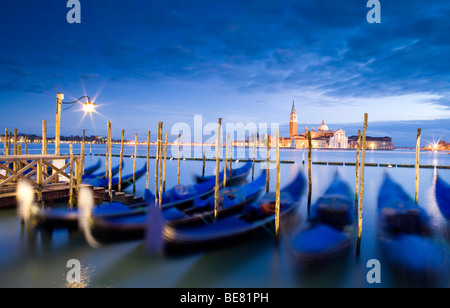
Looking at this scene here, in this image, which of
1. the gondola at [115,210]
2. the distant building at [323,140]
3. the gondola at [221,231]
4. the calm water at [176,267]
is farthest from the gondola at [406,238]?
the distant building at [323,140]

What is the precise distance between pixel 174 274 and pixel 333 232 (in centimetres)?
273

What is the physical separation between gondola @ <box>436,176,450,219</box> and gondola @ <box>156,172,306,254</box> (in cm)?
438

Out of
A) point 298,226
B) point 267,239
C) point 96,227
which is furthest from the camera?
point 298,226

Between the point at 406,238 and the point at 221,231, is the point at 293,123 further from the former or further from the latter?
the point at 221,231

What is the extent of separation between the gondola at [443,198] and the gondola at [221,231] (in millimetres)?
4380

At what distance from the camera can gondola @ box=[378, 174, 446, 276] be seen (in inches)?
164

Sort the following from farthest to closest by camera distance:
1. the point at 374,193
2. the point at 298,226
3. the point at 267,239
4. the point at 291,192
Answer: the point at 374,193 → the point at 291,192 → the point at 298,226 → the point at 267,239

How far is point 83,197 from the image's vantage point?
6.62 meters

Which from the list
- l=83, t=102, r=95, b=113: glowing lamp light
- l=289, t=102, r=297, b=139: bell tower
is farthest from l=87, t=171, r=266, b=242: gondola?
l=289, t=102, r=297, b=139: bell tower

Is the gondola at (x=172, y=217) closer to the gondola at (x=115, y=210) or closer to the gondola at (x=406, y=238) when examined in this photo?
the gondola at (x=115, y=210)

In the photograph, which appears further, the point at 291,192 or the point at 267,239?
the point at 291,192

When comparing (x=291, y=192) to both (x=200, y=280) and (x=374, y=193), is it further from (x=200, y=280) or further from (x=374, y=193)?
(x=374, y=193)
